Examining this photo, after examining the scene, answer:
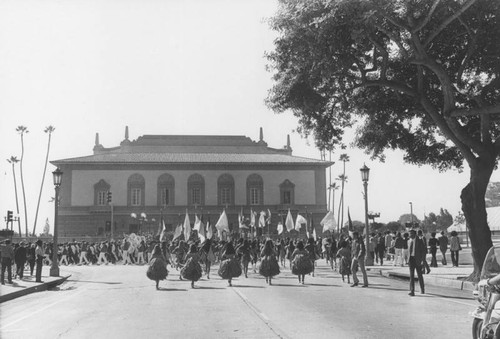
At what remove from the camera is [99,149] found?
80.9 m

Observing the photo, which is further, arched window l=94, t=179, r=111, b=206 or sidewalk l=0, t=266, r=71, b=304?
arched window l=94, t=179, r=111, b=206

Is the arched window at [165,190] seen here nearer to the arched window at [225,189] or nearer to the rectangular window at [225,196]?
the arched window at [225,189]

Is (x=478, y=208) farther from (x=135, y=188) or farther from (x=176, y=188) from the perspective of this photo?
(x=135, y=188)

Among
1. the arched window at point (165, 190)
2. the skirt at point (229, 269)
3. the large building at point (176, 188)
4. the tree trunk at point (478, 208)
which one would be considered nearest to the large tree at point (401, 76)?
the tree trunk at point (478, 208)

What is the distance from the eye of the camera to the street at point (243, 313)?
975 cm

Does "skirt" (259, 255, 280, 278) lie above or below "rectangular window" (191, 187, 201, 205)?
below

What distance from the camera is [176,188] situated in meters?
74.6

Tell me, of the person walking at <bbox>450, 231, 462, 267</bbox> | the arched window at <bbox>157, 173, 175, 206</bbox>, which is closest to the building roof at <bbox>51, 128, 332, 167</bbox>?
the arched window at <bbox>157, 173, 175, 206</bbox>

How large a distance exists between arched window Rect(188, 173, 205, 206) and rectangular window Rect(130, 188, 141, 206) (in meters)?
6.74

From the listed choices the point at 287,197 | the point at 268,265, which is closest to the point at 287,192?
the point at 287,197

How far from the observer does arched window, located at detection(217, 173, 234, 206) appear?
75625 millimetres

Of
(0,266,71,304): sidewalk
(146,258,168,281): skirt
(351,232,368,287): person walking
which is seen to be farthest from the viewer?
(146,258,168,281): skirt

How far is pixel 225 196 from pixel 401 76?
176 feet

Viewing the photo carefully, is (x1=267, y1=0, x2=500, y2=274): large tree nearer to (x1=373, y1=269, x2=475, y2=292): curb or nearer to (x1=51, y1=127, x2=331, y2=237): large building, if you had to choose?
A: (x1=373, y1=269, x2=475, y2=292): curb
